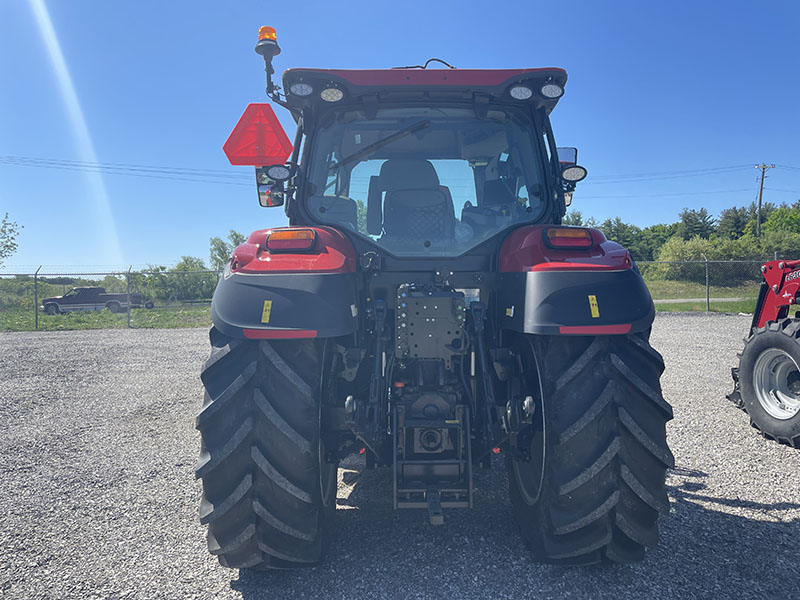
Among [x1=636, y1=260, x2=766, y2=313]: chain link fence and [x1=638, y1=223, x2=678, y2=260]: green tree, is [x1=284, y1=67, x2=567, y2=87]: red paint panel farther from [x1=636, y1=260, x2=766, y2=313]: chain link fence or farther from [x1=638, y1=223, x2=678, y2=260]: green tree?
[x1=638, y1=223, x2=678, y2=260]: green tree

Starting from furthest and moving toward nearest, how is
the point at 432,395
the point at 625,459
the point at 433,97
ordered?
the point at 433,97 < the point at 432,395 < the point at 625,459

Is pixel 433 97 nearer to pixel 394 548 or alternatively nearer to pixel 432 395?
pixel 432 395

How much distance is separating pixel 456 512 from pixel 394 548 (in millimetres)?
547

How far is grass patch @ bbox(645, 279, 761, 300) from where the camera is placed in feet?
71.5

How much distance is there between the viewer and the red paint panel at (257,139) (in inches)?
213

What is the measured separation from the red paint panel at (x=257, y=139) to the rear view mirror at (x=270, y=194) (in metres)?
2.13

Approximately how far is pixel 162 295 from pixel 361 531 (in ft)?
68.5

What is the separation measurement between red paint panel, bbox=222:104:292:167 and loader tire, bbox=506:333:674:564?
4.03 meters

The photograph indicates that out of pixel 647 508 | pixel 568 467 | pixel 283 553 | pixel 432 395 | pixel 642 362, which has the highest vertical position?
pixel 642 362

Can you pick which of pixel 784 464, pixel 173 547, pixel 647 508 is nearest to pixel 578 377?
pixel 647 508

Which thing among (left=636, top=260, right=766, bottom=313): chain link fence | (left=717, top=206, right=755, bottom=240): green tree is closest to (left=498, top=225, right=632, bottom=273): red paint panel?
(left=636, top=260, right=766, bottom=313): chain link fence

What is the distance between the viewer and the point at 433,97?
308 cm

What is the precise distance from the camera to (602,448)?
2.33 m

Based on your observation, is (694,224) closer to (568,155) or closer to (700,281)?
(700,281)
